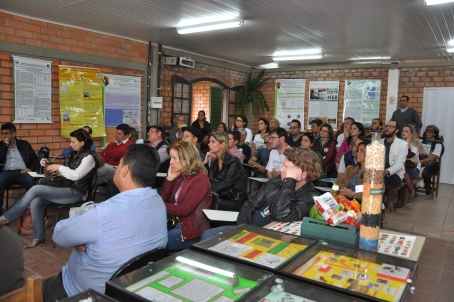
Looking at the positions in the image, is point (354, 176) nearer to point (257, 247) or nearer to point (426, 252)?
point (426, 252)

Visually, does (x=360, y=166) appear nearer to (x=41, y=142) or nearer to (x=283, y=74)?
(x=41, y=142)

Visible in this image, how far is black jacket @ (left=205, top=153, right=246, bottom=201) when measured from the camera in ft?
13.0

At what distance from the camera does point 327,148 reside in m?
6.46

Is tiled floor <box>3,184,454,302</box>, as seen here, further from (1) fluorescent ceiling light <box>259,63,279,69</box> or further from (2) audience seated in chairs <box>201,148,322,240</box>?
(1) fluorescent ceiling light <box>259,63,279,69</box>

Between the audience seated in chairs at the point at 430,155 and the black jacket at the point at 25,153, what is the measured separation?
671 cm

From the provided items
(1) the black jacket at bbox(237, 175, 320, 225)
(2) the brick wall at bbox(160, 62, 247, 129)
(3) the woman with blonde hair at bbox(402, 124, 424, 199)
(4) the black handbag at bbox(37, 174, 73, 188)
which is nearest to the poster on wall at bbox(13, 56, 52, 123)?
(4) the black handbag at bbox(37, 174, 73, 188)

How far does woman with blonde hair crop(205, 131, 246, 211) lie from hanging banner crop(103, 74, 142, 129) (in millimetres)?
3160

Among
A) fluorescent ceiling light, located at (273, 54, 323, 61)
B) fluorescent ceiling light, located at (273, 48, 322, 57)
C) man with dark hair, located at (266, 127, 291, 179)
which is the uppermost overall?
fluorescent ceiling light, located at (273, 48, 322, 57)

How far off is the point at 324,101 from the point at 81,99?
19.6 ft

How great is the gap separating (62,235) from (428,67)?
888 centimetres

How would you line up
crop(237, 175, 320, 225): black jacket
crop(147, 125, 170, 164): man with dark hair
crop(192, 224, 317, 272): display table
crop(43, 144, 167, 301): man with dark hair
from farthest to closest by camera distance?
crop(147, 125, 170, 164): man with dark hair < crop(237, 175, 320, 225): black jacket < crop(43, 144, 167, 301): man with dark hair < crop(192, 224, 317, 272): display table

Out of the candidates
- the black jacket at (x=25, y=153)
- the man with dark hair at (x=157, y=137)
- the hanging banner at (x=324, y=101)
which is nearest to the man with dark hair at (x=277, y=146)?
the man with dark hair at (x=157, y=137)

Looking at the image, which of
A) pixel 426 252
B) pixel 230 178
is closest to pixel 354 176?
pixel 426 252

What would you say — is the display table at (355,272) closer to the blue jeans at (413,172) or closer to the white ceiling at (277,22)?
the white ceiling at (277,22)
